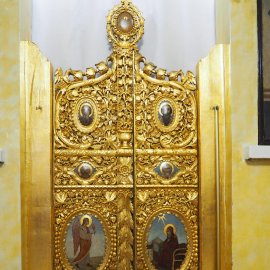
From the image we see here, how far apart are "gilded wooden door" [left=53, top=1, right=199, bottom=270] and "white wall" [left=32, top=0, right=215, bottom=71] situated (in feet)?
0.76

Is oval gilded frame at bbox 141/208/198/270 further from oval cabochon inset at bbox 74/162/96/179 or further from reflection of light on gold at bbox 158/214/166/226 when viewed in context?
oval cabochon inset at bbox 74/162/96/179

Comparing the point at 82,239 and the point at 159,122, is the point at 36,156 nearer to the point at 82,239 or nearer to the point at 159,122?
the point at 82,239

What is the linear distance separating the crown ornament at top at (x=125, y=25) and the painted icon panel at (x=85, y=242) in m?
1.35

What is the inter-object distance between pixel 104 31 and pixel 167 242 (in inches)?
68.0

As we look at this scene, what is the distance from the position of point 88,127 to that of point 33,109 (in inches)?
16.7

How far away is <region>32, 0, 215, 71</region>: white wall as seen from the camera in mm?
3656

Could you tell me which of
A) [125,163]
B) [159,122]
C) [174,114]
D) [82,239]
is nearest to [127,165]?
[125,163]

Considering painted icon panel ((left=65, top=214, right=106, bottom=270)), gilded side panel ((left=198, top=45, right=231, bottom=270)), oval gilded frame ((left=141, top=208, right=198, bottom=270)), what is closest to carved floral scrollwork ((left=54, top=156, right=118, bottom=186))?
painted icon panel ((left=65, top=214, right=106, bottom=270))

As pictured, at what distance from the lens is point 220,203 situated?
3336 millimetres

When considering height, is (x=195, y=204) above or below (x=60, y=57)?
below

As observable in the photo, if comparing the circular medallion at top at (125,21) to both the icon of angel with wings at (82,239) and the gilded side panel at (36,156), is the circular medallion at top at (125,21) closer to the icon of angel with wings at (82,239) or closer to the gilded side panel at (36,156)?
the gilded side panel at (36,156)

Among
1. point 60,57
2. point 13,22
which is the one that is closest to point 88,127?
point 60,57

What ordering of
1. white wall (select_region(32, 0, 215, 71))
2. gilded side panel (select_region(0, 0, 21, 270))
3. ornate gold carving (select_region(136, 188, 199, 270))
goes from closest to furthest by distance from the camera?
1. gilded side panel (select_region(0, 0, 21, 270))
2. ornate gold carving (select_region(136, 188, 199, 270))
3. white wall (select_region(32, 0, 215, 71))

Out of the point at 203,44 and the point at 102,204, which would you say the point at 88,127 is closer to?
the point at 102,204
